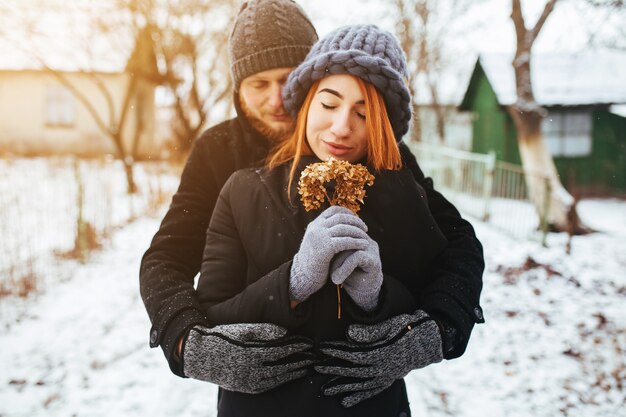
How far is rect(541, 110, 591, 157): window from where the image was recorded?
713 inches

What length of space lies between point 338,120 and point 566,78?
19732 millimetres

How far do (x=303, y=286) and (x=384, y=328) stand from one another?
295 mm

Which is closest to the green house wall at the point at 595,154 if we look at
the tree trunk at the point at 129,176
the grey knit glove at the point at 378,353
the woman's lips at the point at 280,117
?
the tree trunk at the point at 129,176

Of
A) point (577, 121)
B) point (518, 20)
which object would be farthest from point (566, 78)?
point (518, 20)

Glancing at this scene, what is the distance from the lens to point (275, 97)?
2.18 m

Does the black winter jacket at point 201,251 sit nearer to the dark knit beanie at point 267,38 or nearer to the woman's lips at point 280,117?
the woman's lips at point 280,117

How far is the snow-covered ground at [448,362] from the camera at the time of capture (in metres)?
4.14

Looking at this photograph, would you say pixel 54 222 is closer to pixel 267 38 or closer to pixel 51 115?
pixel 267 38

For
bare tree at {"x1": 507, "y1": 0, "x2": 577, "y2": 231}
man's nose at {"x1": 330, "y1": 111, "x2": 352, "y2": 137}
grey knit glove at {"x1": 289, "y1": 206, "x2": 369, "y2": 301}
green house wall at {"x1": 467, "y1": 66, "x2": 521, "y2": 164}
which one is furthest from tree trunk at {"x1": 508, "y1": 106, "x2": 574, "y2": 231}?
grey knit glove at {"x1": 289, "y1": 206, "x2": 369, "y2": 301}

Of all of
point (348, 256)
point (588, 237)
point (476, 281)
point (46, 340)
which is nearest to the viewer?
point (348, 256)

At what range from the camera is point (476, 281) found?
176 cm

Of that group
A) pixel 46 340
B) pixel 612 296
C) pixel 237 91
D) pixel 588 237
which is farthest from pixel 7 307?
pixel 588 237

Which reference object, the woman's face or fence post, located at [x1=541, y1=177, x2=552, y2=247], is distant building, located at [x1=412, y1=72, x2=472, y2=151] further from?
the woman's face

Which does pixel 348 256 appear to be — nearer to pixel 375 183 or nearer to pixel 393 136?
pixel 375 183
